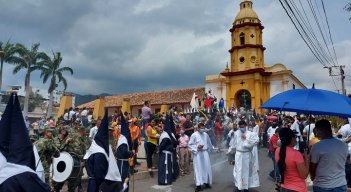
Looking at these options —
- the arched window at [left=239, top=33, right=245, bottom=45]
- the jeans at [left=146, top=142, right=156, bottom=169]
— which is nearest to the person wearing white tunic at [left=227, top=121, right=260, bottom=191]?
the jeans at [left=146, top=142, right=156, bottom=169]

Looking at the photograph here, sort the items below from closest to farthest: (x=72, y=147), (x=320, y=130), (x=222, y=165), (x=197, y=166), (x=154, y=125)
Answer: (x=320, y=130) < (x=72, y=147) < (x=197, y=166) < (x=154, y=125) < (x=222, y=165)

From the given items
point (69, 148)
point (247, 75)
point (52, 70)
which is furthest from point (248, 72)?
point (69, 148)

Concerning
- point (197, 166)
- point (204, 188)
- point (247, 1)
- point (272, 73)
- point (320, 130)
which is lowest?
point (204, 188)

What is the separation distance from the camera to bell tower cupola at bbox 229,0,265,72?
126 feet

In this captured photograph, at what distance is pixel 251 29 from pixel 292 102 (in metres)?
35.7

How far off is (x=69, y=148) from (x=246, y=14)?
35233mm

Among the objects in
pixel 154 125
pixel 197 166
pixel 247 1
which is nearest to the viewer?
pixel 197 166

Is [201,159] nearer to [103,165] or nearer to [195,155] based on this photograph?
[195,155]

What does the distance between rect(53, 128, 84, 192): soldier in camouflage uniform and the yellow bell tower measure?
30573mm

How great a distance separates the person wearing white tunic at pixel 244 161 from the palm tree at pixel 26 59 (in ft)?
86.4

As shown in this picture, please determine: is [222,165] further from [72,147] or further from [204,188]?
[72,147]

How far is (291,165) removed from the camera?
441 centimetres

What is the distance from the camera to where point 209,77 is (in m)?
41.8

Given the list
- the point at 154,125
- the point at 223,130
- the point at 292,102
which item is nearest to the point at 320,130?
the point at 292,102
